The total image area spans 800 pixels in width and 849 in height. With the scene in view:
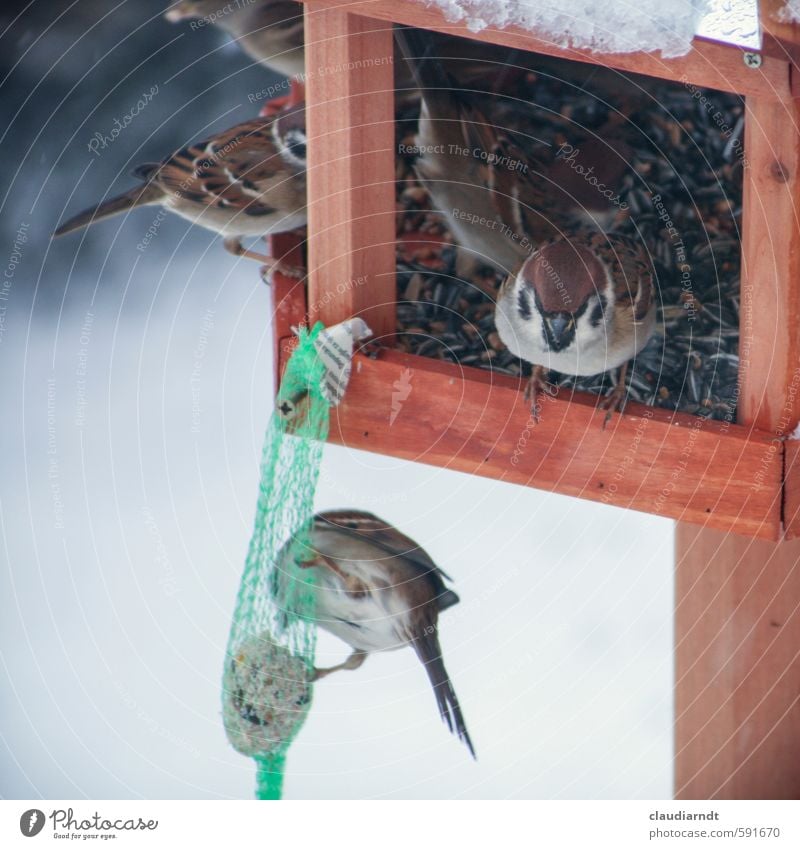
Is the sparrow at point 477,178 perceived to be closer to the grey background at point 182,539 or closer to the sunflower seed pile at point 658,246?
the sunflower seed pile at point 658,246

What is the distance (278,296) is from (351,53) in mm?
225

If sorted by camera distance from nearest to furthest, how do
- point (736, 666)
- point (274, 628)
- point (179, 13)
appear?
1. point (274, 628)
2. point (179, 13)
3. point (736, 666)

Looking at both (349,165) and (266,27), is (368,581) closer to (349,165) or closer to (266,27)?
(349,165)

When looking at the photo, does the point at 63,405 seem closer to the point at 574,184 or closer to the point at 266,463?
the point at 266,463

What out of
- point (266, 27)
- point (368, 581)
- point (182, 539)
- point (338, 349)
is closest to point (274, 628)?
point (368, 581)

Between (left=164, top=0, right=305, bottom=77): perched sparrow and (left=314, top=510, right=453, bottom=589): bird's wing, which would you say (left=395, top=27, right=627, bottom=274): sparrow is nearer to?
(left=164, top=0, right=305, bottom=77): perched sparrow

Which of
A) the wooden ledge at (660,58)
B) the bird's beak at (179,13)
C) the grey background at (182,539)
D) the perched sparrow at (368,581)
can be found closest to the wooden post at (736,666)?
the grey background at (182,539)

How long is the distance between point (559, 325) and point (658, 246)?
0.31m

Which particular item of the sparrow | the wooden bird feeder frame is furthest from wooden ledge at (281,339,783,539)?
the sparrow

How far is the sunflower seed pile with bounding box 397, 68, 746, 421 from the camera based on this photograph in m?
1.25

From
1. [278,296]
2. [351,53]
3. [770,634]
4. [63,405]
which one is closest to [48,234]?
A: [63,405]

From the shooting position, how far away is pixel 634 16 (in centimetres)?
102

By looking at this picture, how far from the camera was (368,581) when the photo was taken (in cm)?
129

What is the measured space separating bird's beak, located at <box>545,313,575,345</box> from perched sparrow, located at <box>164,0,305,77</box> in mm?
396
